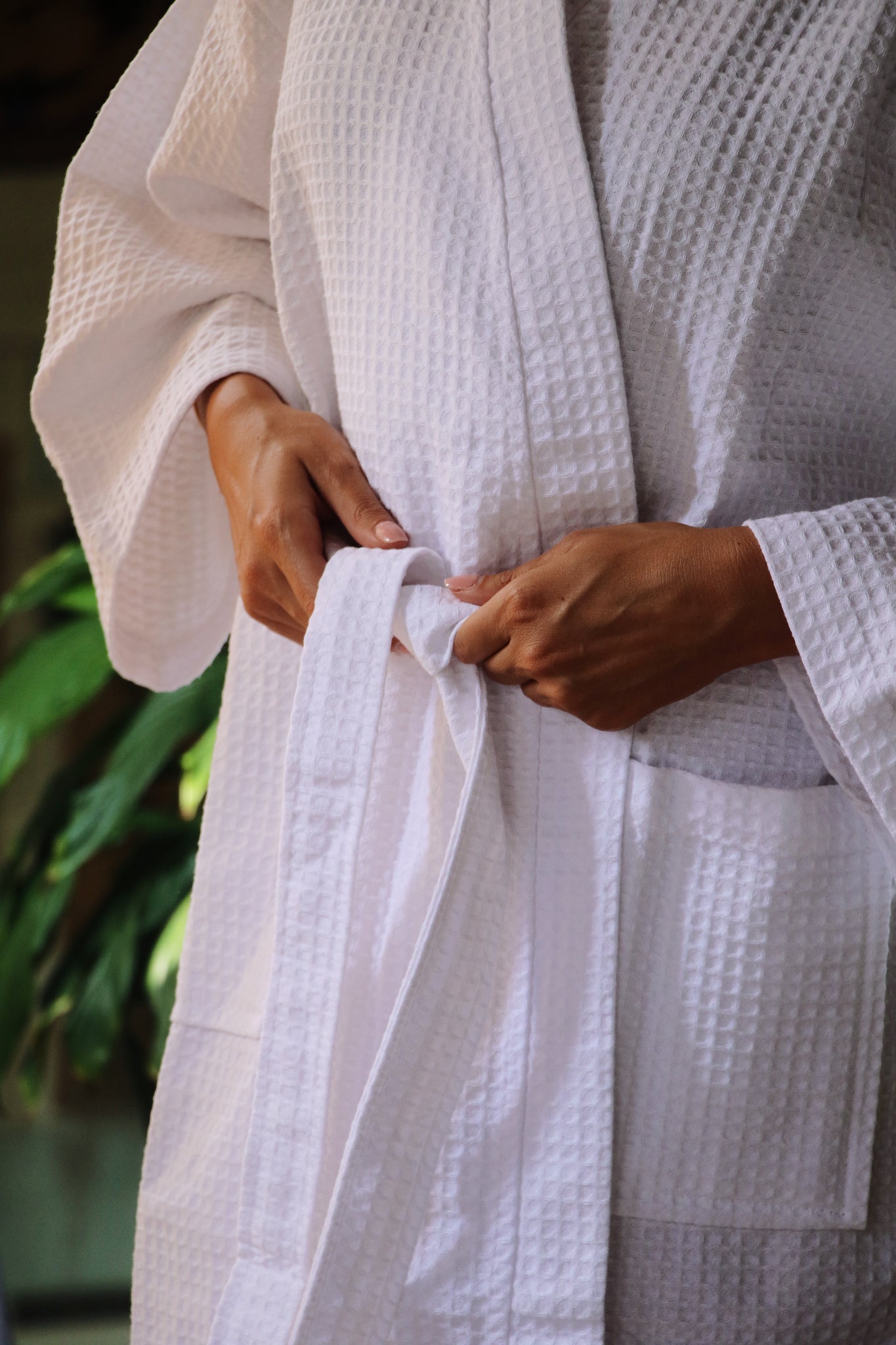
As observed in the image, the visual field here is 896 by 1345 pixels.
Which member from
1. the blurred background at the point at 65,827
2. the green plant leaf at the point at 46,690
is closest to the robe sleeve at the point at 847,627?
the blurred background at the point at 65,827

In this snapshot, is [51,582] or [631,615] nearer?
[631,615]

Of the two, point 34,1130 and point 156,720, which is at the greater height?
point 156,720

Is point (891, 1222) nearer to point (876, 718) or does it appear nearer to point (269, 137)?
point (876, 718)

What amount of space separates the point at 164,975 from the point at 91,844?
0.64 feet

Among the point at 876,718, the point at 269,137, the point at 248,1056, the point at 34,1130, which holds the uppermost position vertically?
the point at 269,137

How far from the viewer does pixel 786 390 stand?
1.89ft

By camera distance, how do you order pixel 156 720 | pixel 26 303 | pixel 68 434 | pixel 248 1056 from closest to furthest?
1. pixel 248 1056
2. pixel 68 434
3. pixel 156 720
4. pixel 26 303

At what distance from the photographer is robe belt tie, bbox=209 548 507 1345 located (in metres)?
0.51

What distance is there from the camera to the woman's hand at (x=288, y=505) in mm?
609

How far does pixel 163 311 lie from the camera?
744 millimetres

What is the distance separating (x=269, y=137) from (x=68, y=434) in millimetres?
234

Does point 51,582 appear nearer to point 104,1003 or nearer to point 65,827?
point 65,827

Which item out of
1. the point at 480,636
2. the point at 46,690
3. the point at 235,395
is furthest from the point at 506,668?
the point at 46,690

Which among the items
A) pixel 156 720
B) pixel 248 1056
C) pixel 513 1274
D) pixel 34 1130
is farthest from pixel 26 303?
pixel 513 1274
